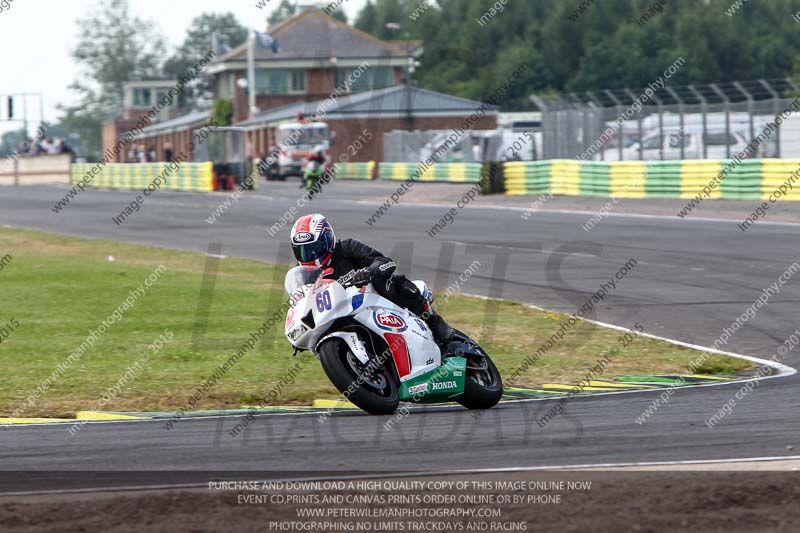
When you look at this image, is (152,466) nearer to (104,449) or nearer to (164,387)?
(104,449)

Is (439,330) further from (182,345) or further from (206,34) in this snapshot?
(206,34)

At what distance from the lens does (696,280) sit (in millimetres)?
17625

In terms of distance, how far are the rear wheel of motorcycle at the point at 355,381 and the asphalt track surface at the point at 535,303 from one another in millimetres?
136

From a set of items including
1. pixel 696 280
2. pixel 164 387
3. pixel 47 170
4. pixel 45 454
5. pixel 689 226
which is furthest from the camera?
pixel 47 170

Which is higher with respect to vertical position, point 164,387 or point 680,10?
point 680,10

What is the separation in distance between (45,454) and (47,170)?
215ft

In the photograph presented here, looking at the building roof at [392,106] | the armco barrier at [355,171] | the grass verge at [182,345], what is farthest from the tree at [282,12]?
the grass verge at [182,345]

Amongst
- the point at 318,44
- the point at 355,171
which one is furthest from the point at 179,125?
the point at 355,171

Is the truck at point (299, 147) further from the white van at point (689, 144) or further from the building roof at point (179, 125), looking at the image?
the building roof at point (179, 125)

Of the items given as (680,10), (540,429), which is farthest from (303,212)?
(680,10)

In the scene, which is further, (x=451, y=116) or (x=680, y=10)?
(x=680, y=10)

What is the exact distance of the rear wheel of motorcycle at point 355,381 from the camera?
8.41 m

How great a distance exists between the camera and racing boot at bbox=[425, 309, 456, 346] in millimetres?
9258

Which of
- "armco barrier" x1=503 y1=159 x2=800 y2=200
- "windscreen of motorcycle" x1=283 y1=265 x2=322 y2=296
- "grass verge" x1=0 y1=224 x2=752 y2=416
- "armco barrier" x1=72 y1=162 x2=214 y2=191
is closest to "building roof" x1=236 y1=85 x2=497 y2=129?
"armco barrier" x1=72 y1=162 x2=214 y2=191
